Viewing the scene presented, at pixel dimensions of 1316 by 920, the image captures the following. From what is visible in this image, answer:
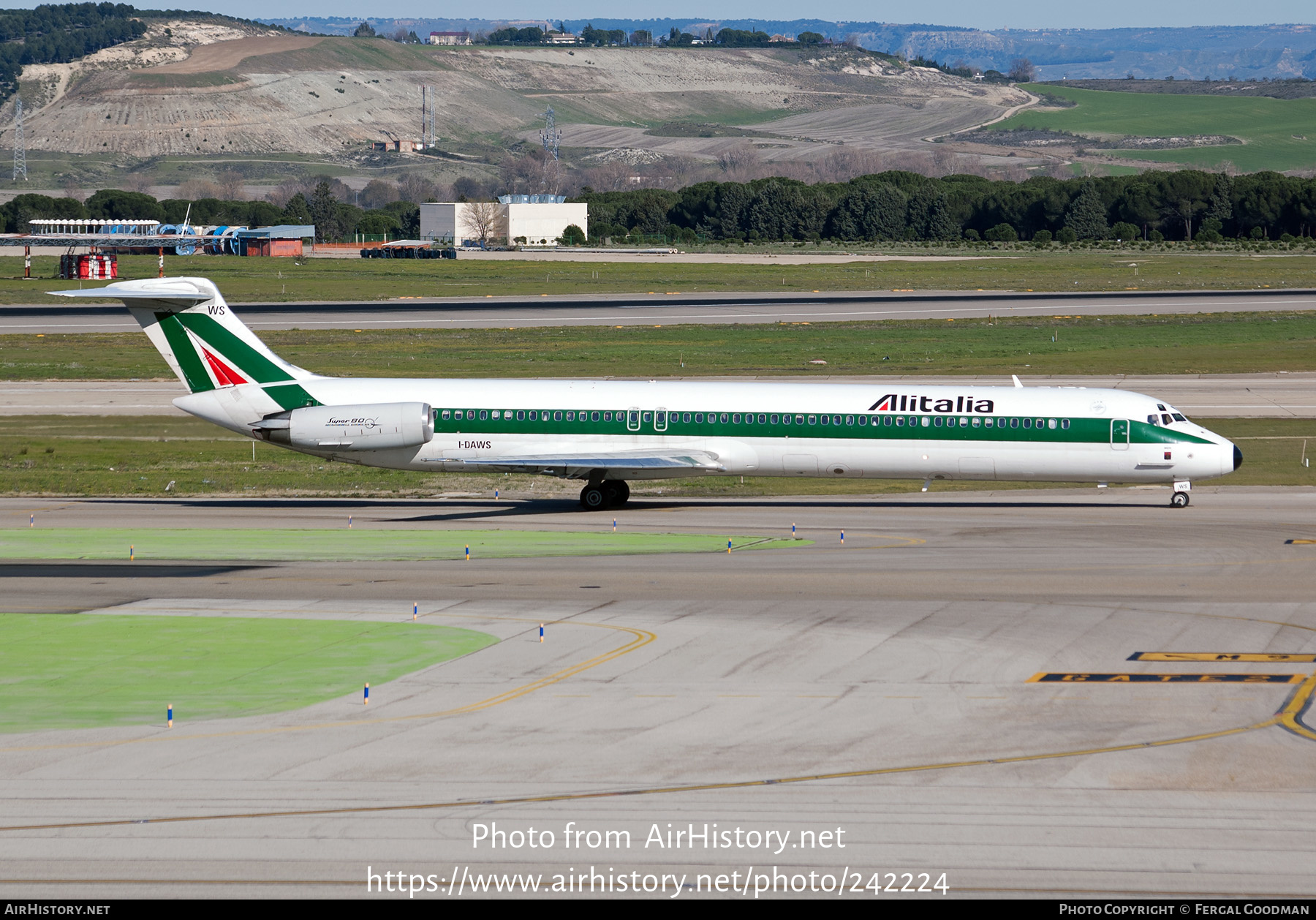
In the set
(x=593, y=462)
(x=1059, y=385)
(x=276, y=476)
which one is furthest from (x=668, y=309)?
(x=593, y=462)

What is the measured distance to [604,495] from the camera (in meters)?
41.0

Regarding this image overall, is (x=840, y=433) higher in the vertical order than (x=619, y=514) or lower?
higher

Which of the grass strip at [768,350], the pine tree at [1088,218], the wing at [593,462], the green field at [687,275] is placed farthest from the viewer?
the pine tree at [1088,218]

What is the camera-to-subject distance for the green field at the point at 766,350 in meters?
69.9

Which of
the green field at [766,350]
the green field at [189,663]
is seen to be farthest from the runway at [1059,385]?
the green field at [189,663]

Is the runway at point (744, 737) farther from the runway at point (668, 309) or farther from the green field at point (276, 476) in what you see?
the runway at point (668, 309)

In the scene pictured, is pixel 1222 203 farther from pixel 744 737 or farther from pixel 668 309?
pixel 744 737

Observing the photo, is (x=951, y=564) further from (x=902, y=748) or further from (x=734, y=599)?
(x=902, y=748)

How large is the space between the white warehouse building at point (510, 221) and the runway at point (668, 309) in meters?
85.4

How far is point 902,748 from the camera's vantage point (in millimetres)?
19516

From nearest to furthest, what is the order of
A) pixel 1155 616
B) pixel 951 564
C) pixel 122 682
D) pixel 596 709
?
pixel 596 709
pixel 122 682
pixel 1155 616
pixel 951 564

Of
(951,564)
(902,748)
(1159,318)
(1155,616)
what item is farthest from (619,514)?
(1159,318)

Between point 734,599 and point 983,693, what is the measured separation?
7650mm

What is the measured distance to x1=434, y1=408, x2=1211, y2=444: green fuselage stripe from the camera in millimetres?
38938
